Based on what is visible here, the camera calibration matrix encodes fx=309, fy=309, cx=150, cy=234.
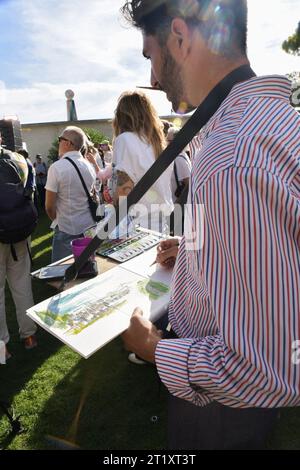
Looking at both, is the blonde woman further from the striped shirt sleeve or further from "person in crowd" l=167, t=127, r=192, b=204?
the striped shirt sleeve

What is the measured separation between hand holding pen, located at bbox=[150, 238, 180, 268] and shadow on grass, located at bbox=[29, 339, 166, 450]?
1.21 meters

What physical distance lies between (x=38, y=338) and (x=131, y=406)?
141 centimetres

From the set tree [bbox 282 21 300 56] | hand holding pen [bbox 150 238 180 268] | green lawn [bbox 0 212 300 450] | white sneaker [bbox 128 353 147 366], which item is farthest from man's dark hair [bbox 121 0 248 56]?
tree [bbox 282 21 300 56]

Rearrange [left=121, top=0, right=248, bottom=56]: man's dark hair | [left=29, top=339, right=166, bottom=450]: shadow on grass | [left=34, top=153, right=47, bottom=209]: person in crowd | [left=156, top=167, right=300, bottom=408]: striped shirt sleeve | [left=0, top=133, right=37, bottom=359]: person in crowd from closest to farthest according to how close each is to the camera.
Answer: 1. [left=156, top=167, right=300, bottom=408]: striped shirt sleeve
2. [left=121, top=0, right=248, bottom=56]: man's dark hair
3. [left=29, top=339, right=166, bottom=450]: shadow on grass
4. [left=0, top=133, right=37, bottom=359]: person in crowd
5. [left=34, top=153, right=47, bottom=209]: person in crowd

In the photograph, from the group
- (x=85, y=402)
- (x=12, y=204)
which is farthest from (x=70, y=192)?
(x=85, y=402)

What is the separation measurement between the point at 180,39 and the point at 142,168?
4.89 ft

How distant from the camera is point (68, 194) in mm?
3260

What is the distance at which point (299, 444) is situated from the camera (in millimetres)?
2092

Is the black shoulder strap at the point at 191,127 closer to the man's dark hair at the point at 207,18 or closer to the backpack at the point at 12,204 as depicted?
the man's dark hair at the point at 207,18

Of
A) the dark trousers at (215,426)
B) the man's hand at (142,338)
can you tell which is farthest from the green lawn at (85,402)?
the man's hand at (142,338)

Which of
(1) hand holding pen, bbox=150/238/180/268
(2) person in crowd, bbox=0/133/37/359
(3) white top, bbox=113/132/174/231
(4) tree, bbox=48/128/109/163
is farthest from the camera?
(4) tree, bbox=48/128/109/163

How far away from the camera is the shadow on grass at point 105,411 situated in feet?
7.15

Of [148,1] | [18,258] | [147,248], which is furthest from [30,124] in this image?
[148,1]

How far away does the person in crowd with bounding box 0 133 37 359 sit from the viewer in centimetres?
267
